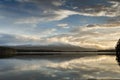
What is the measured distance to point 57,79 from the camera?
35.8 m

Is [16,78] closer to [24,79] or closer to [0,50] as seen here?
[24,79]

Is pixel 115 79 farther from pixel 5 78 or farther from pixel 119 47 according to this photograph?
pixel 119 47

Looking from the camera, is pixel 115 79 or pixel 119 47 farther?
pixel 119 47

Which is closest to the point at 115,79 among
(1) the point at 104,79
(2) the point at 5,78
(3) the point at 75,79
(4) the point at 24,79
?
(1) the point at 104,79

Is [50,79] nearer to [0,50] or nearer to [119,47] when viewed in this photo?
[119,47]

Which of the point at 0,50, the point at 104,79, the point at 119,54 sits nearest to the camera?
the point at 104,79

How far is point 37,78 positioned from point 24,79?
169cm

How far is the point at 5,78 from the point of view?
36969 mm

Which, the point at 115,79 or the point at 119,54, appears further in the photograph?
the point at 119,54

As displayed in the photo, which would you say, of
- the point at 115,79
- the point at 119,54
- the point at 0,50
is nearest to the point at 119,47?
the point at 119,54

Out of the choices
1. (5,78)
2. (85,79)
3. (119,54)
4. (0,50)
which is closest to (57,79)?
(85,79)

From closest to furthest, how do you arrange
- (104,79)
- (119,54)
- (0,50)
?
(104,79)
(119,54)
(0,50)

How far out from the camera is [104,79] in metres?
35.7

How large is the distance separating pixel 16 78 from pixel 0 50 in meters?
163
